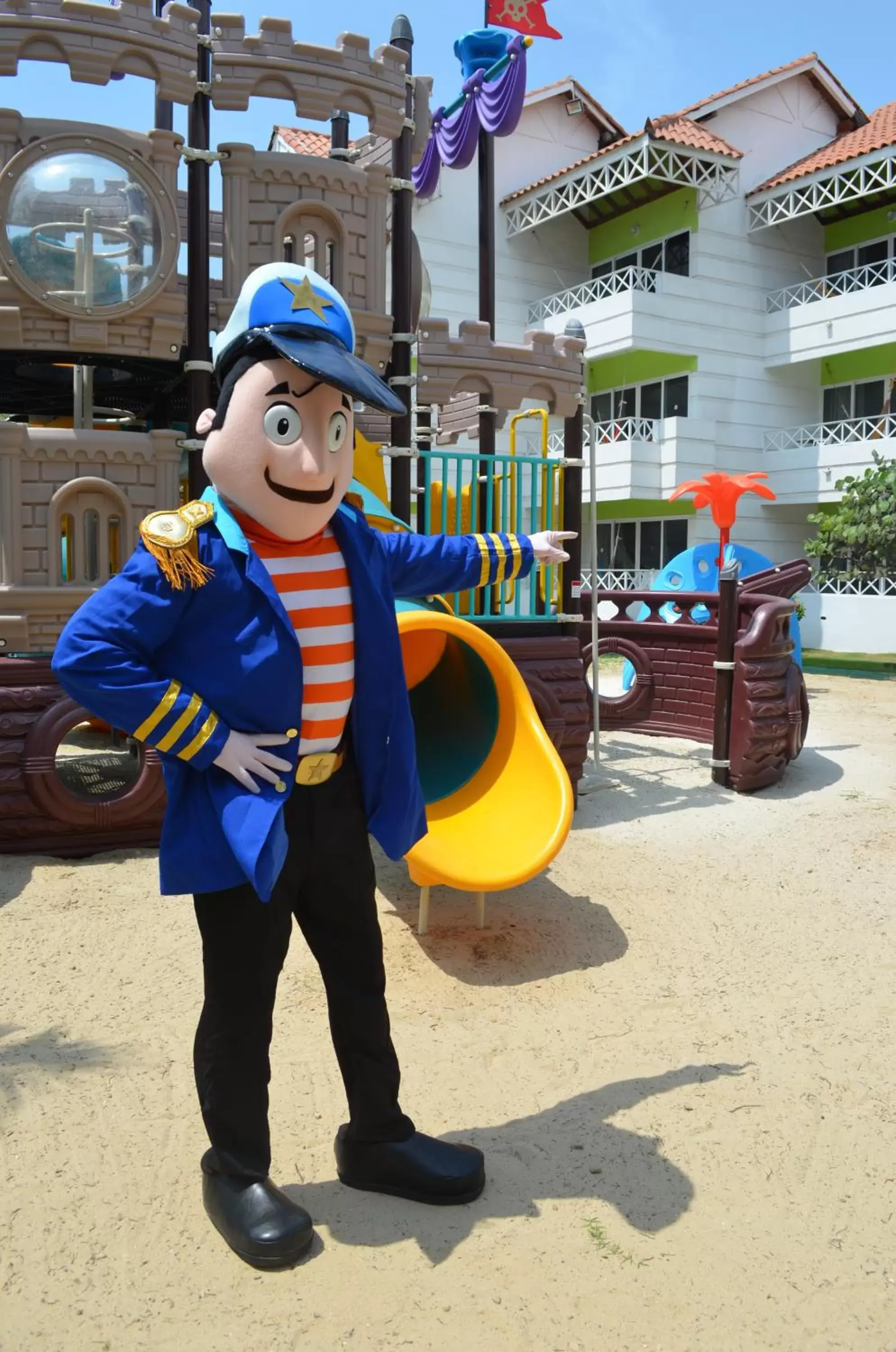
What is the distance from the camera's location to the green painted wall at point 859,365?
18277 mm

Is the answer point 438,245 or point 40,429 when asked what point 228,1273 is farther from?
point 438,245

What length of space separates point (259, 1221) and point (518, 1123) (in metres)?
0.85

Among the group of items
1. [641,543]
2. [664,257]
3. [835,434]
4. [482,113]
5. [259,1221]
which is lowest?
[259,1221]

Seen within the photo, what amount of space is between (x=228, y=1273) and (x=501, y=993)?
1667 millimetres

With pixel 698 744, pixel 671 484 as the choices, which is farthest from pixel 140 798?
pixel 671 484

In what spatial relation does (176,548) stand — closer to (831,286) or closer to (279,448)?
(279,448)

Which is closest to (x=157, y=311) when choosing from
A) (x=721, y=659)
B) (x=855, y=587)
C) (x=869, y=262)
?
(x=721, y=659)

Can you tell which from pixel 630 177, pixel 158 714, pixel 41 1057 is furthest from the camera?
pixel 630 177

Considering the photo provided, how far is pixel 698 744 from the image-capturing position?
8586 millimetres

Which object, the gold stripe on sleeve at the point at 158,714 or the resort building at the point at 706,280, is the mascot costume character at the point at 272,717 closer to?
the gold stripe on sleeve at the point at 158,714

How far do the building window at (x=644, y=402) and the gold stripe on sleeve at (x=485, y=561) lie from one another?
16.0 m

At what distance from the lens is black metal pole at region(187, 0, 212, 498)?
5.35 metres

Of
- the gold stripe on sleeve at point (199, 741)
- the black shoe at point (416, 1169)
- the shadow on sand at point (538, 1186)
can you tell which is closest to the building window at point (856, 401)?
the shadow on sand at point (538, 1186)

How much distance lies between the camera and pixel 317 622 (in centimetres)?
234
